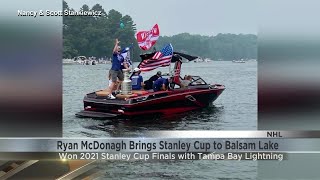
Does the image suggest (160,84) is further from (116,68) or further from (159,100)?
(116,68)

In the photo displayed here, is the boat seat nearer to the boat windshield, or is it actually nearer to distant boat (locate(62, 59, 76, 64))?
distant boat (locate(62, 59, 76, 64))

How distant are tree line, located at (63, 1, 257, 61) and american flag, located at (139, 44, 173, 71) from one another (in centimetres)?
4

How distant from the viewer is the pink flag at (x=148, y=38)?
3074mm

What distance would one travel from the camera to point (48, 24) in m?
3.03

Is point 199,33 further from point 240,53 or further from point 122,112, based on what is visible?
point 122,112

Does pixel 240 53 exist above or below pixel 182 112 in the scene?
above

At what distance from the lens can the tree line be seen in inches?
120

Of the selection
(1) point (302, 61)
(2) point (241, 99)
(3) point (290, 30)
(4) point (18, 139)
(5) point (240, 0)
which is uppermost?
(5) point (240, 0)

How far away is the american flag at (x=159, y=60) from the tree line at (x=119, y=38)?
35 mm

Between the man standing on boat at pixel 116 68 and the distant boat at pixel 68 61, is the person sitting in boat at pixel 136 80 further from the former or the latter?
the distant boat at pixel 68 61

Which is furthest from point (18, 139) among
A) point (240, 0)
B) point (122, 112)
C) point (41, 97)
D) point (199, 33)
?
point (240, 0)

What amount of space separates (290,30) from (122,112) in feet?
3.71

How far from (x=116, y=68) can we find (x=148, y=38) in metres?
0.27

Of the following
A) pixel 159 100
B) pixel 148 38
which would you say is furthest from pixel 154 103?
pixel 148 38
